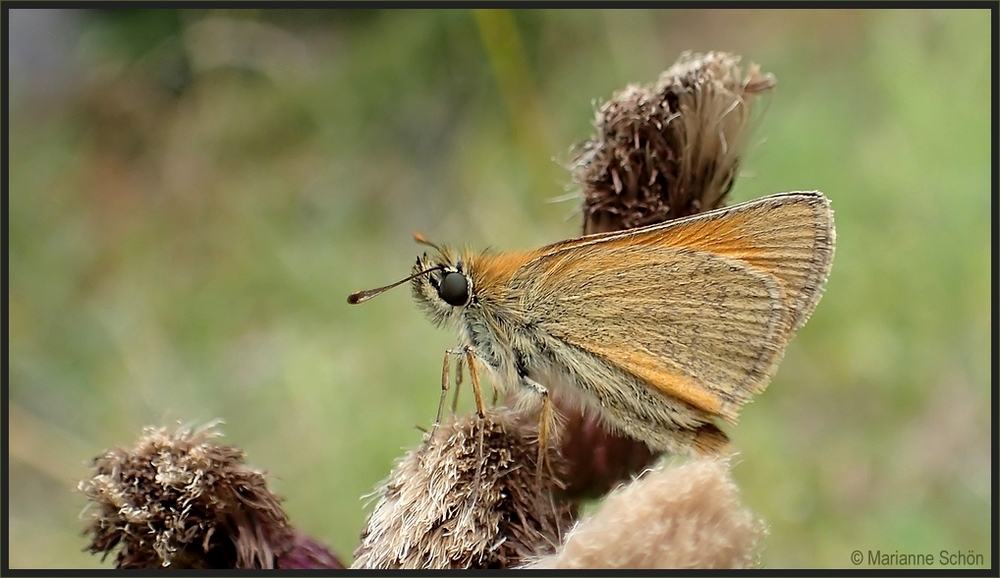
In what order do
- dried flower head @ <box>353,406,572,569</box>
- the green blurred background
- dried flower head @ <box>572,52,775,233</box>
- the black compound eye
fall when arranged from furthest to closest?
the green blurred background
the black compound eye
dried flower head @ <box>572,52,775,233</box>
dried flower head @ <box>353,406,572,569</box>

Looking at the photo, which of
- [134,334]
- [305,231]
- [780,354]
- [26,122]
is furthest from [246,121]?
[780,354]

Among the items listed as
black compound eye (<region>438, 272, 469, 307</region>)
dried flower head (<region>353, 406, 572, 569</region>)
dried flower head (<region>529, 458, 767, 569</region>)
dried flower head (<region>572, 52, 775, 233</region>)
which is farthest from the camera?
black compound eye (<region>438, 272, 469, 307</region>)

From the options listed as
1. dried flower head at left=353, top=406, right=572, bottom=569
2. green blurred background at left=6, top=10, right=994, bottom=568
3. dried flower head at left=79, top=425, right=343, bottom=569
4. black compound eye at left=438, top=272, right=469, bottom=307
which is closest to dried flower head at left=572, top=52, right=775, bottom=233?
green blurred background at left=6, top=10, right=994, bottom=568

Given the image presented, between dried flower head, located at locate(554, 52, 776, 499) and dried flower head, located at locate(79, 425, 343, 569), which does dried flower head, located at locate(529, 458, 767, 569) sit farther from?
dried flower head, located at locate(79, 425, 343, 569)

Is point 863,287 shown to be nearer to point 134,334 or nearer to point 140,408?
point 140,408

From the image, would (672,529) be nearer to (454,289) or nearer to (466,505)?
(466,505)

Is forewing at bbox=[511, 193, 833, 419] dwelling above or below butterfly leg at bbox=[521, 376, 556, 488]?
above
